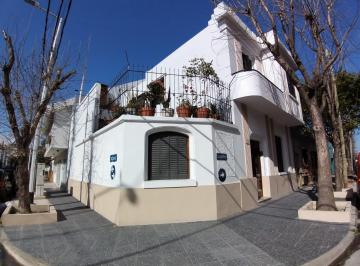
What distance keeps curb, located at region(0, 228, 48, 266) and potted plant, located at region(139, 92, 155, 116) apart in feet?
15.3

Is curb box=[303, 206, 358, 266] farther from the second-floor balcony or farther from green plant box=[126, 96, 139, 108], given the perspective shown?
green plant box=[126, 96, 139, 108]

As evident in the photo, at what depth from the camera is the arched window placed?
7879 millimetres

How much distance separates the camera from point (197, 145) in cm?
815

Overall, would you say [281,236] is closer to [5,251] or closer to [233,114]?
[233,114]

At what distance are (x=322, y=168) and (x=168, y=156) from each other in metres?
4.64

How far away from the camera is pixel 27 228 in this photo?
23.1 ft

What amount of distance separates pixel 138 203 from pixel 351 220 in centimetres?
570

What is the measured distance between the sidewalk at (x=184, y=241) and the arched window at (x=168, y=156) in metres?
1.52

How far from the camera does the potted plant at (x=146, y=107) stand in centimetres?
Answer: 810

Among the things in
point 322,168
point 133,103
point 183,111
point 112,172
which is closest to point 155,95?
point 133,103

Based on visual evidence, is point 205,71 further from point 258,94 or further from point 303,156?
point 303,156

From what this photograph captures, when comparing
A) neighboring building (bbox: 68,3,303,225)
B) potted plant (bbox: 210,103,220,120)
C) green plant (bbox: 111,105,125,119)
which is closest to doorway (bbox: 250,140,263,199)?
neighboring building (bbox: 68,3,303,225)

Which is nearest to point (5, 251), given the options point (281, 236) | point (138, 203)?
point (138, 203)

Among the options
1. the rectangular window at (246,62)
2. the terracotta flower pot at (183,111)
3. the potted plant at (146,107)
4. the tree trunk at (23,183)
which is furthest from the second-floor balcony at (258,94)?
the tree trunk at (23,183)
